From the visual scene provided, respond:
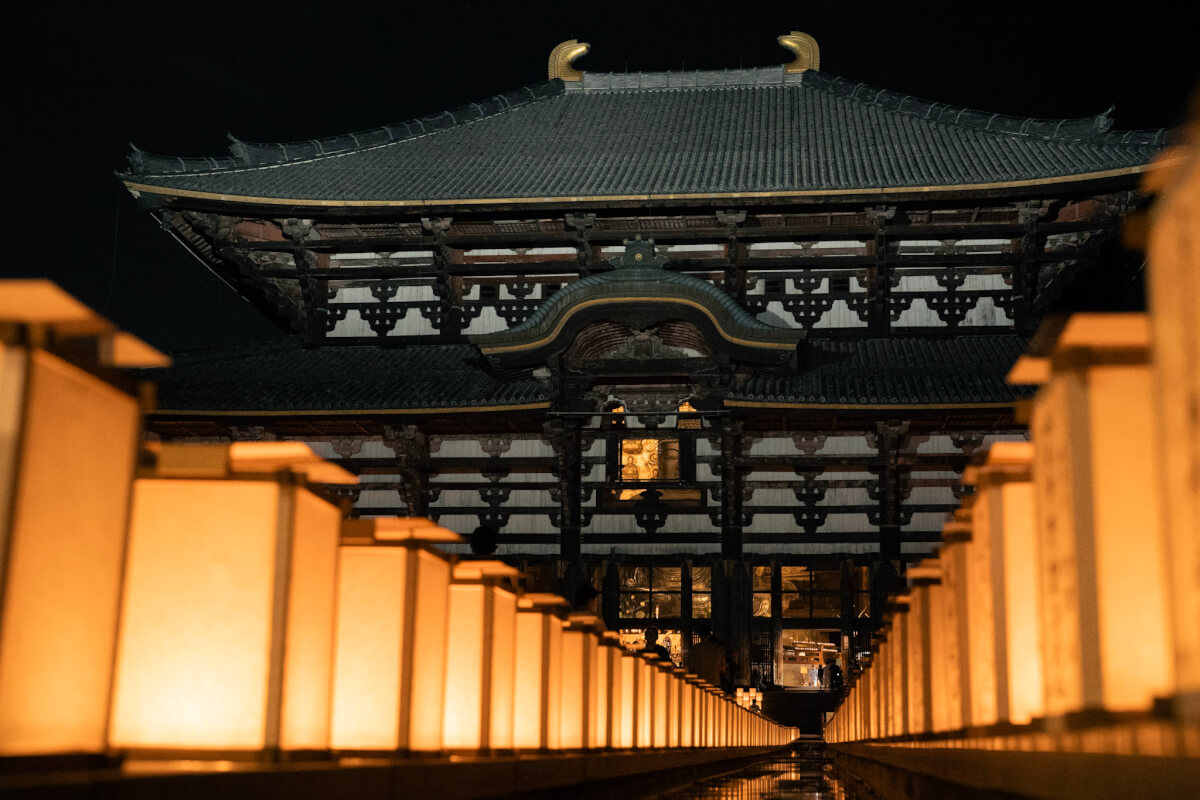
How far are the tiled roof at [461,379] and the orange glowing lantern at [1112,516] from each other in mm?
16005

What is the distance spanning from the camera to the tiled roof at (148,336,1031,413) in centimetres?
1994

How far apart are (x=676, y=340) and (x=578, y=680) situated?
12.0m

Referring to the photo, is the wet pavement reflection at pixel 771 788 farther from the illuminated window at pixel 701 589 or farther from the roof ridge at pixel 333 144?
the roof ridge at pixel 333 144

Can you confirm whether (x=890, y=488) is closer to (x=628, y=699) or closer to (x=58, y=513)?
(x=628, y=699)

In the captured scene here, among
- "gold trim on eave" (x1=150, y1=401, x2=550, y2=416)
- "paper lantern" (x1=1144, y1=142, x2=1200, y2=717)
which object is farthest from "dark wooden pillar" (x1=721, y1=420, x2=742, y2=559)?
"paper lantern" (x1=1144, y1=142, x2=1200, y2=717)

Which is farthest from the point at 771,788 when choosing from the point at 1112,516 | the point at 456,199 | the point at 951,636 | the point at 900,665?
the point at 456,199

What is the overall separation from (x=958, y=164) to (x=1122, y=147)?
279 cm

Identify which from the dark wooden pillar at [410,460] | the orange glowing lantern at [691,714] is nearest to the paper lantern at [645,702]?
the orange glowing lantern at [691,714]

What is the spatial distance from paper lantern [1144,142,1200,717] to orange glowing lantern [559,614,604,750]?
274 inches

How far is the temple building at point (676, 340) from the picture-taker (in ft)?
67.5

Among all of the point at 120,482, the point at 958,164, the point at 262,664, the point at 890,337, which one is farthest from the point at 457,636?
the point at 958,164

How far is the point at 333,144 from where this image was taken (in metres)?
27.0

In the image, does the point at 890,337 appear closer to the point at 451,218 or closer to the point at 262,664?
the point at 451,218

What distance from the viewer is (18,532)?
2.78 meters
